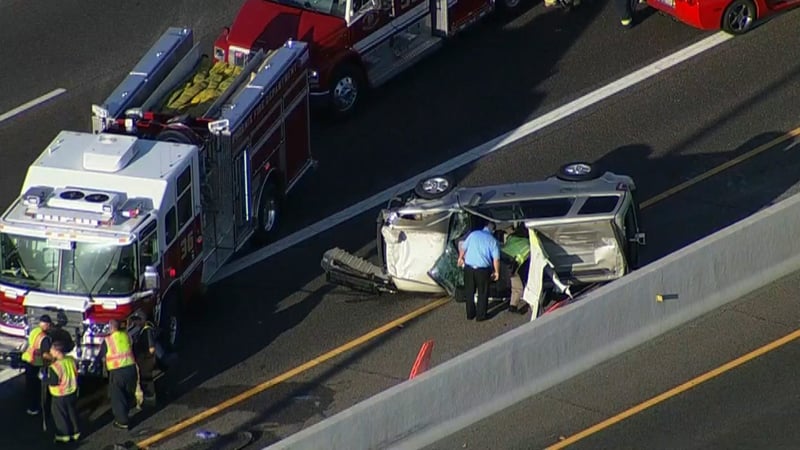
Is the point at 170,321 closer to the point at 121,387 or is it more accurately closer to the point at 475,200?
the point at 121,387

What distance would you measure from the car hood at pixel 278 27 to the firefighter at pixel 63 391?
8.17 meters

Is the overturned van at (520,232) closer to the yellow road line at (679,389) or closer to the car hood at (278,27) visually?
the yellow road line at (679,389)

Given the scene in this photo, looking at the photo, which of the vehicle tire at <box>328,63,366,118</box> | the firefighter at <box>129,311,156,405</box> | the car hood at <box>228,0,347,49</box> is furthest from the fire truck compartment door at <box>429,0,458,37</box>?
the firefighter at <box>129,311,156,405</box>

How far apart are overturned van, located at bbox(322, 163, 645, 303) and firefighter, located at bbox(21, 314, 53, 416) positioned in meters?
4.33

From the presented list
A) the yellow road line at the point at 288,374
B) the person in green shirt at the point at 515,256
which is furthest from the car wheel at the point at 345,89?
the person in green shirt at the point at 515,256

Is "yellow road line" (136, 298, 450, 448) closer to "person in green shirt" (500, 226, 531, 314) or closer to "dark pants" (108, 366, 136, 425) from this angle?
"dark pants" (108, 366, 136, 425)

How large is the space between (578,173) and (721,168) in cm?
358

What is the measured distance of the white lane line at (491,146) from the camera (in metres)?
Answer: 26.2

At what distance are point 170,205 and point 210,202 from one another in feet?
5.05

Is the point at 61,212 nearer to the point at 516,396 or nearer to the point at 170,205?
the point at 170,205

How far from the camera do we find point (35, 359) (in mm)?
22125

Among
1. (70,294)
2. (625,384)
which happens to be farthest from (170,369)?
(625,384)

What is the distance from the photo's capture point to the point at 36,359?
22109mm

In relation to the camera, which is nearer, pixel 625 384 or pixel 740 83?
pixel 625 384
